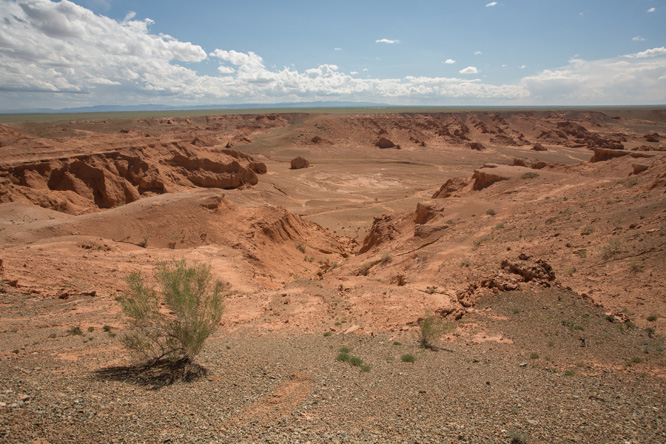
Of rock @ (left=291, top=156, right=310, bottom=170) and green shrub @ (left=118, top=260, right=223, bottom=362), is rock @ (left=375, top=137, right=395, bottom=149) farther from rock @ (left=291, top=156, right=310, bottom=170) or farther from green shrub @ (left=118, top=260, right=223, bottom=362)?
green shrub @ (left=118, top=260, right=223, bottom=362)

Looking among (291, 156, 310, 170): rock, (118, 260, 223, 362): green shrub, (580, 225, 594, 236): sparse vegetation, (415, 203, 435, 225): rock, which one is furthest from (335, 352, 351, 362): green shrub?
(291, 156, 310, 170): rock

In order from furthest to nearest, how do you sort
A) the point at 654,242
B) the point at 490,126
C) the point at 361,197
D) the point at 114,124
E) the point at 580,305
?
the point at 490,126 < the point at 114,124 < the point at 361,197 < the point at 654,242 < the point at 580,305

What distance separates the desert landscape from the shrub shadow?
0.05 m

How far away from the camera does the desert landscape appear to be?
557 cm

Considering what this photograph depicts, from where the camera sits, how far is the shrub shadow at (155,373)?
6.59 m

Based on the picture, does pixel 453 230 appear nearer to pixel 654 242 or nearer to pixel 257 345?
pixel 654 242

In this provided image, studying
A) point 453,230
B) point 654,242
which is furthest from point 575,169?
point 654,242

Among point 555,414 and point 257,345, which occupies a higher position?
point 555,414

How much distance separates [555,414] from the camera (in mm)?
5746

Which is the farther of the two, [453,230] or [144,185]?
[144,185]

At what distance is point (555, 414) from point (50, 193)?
3072cm

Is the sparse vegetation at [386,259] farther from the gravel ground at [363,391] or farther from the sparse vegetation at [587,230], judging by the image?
the gravel ground at [363,391]

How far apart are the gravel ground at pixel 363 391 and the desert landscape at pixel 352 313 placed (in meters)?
0.04

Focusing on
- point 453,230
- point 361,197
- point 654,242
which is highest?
point 654,242
